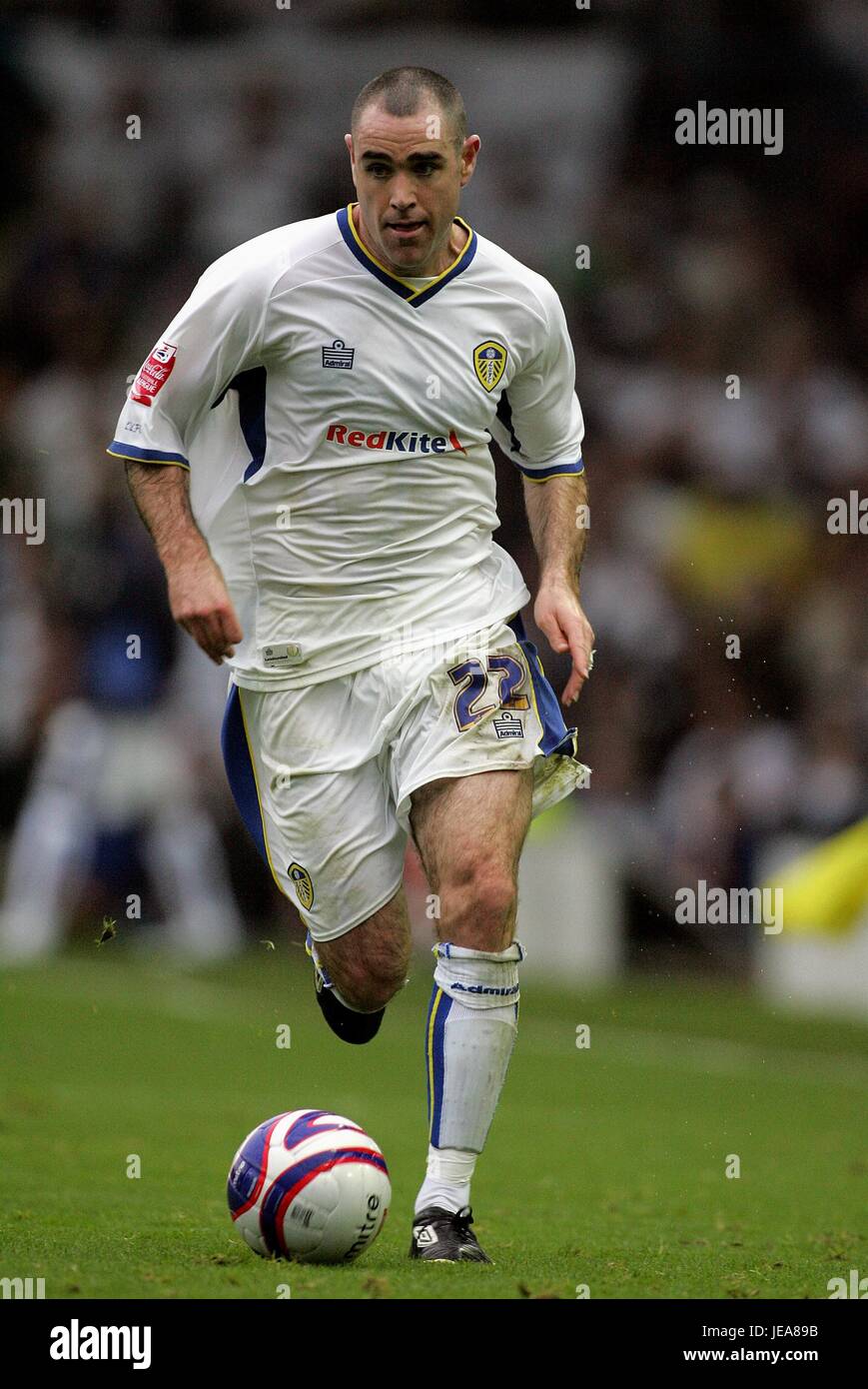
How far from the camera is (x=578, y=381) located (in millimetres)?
17594

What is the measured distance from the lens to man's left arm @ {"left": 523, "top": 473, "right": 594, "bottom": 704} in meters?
6.06

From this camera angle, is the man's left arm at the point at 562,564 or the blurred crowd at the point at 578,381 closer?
the man's left arm at the point at 562,564

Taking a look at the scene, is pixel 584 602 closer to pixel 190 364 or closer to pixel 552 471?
pixel 552 471

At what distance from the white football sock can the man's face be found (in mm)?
1874

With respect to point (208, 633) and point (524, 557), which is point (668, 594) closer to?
point (524, 557)

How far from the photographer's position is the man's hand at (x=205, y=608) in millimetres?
5625

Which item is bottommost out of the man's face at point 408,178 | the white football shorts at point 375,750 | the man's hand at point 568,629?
the white football shorts at point 375,750

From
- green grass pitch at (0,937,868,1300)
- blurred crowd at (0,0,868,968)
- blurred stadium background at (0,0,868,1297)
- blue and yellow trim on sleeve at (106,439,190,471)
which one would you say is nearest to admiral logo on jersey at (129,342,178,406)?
blue and yellow trim on sleeve at (106,439,190,471)

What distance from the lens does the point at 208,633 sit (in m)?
5.64

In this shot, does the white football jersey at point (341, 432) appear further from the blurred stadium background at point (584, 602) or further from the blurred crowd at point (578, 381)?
the blurred crowd at point (578, 381)

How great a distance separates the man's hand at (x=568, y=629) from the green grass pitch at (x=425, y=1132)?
1541 millimetres

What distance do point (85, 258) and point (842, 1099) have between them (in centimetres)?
1231

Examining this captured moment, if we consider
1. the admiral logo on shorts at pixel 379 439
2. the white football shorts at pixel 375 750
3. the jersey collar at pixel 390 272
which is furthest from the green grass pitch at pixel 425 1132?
the jersey collar at pixel 390 272
